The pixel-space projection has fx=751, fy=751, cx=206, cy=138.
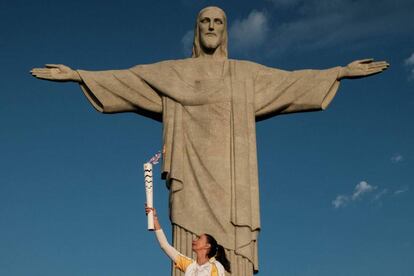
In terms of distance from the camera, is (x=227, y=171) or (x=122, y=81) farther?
(x=122, y=81)

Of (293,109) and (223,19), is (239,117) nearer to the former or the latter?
(293,109)

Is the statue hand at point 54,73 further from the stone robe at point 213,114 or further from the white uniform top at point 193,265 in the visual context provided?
the white uniform top at point 193,265

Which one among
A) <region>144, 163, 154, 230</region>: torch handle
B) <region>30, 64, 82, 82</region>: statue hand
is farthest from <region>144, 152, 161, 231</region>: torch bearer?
<region>30, 64, 82, 82</region>: statue hand

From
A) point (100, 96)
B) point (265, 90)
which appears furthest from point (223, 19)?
point (100, 96)

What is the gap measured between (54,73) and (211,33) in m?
3.08

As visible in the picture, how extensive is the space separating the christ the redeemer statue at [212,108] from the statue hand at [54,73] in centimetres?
2

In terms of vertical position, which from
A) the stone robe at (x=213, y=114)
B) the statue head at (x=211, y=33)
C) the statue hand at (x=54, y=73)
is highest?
the statue head at (x=211, y=33)

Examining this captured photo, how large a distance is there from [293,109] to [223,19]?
2218 mm

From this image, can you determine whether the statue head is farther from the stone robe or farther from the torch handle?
the torch handle

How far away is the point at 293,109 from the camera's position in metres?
14.4

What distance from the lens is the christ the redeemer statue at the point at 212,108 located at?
13.0 meters

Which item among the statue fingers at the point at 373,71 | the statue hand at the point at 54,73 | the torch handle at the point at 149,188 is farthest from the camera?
the statue fingers at the point at 373,71

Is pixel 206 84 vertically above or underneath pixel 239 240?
above

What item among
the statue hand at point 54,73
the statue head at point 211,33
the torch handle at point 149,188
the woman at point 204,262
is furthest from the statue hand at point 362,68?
the woman at point 204,262
